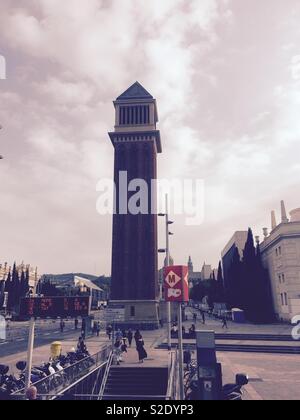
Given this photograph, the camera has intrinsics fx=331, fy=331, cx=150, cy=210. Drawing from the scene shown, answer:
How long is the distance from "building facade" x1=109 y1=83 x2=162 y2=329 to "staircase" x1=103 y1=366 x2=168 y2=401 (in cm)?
3115

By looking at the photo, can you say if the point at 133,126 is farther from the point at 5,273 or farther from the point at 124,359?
the point at 5,273

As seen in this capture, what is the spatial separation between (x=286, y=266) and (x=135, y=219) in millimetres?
25350

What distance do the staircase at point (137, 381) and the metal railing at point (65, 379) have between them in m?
1.24

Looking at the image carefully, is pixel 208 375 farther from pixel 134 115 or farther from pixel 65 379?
pixel 134 115

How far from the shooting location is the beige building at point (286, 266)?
159 ft

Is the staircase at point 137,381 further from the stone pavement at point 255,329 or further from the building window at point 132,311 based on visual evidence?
the building window at point 132,311

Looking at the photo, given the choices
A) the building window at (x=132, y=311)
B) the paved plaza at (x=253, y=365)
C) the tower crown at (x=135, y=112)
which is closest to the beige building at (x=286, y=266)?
the paved plaza at (x=253, y=365)

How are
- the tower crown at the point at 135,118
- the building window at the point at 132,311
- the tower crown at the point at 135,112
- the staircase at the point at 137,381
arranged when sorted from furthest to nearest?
the tower crown at the point at 135,112, the tower crown at the point at 135,118, the building window at the point at 132,311, the staircase at the point at 137,381

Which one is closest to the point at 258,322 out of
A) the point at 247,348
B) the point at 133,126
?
the point at 247,348

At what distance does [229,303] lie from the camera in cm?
7056

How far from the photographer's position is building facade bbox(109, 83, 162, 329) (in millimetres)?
53875

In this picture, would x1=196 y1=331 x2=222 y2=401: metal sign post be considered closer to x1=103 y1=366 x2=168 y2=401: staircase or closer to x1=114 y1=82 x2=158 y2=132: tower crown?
x1=103 y1=366 x2=168 y2=401: staircase

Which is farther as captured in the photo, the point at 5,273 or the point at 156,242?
the point at 5,273

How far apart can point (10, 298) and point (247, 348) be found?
7077 cm
